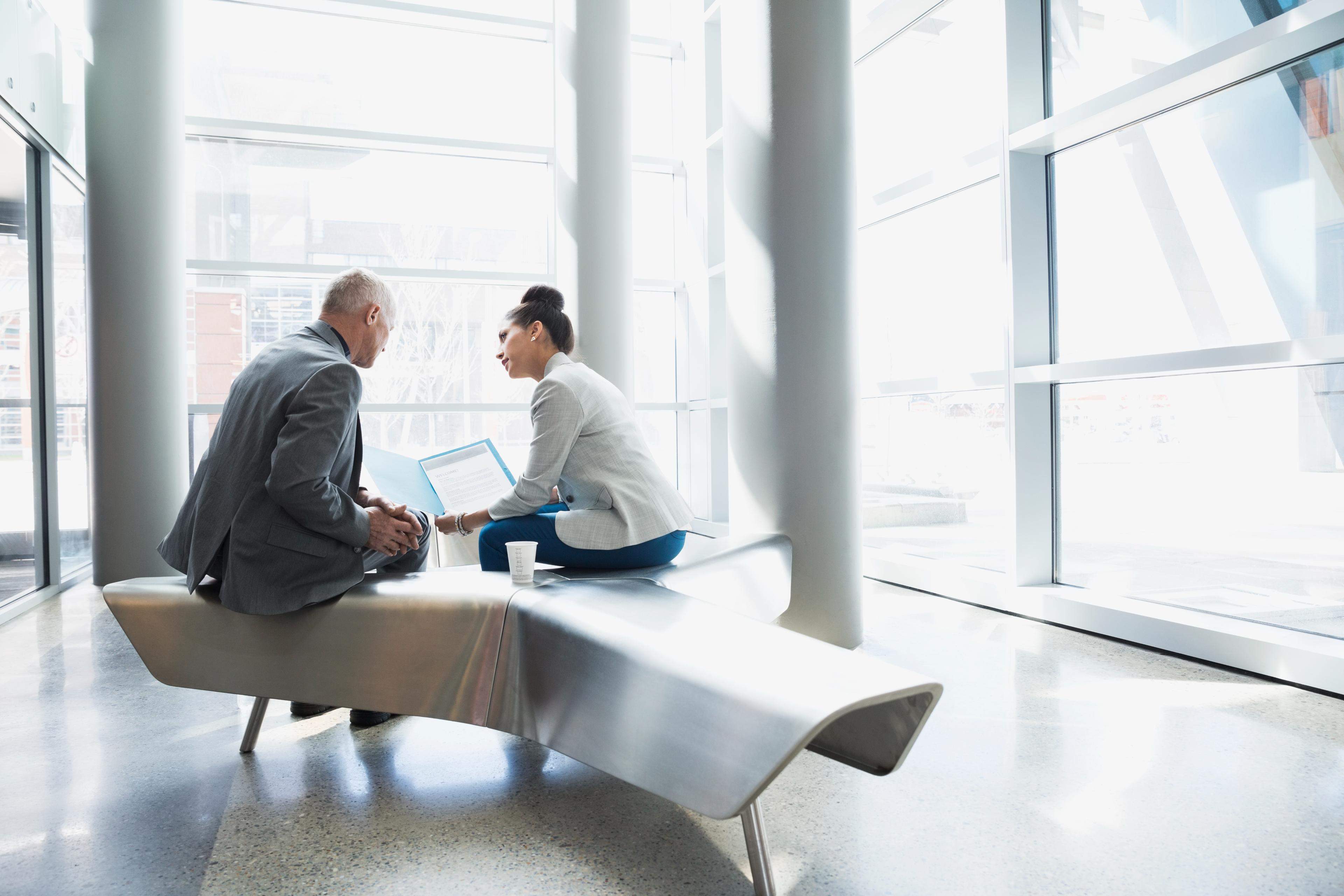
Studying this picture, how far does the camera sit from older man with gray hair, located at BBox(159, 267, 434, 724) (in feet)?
6.47

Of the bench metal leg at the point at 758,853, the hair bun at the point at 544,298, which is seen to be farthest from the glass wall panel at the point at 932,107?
the bench metal leg at the point at 758,853

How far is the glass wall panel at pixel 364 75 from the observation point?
6.21 m

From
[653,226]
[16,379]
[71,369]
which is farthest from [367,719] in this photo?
[653,226]

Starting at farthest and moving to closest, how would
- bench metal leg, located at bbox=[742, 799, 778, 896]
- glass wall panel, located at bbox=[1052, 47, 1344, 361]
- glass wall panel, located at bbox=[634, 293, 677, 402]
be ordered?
glass wall panel, located at bbox=[634, 293, 677, 402]
glass wall panel, located at bbox=[1052, 47, 1344, 361]
bench metal leg, located at bbox=[742, 799, 778, 896]

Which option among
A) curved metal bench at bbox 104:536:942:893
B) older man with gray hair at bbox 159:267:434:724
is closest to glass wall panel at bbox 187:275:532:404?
older man with gray hair at bbox 159:267:434:724

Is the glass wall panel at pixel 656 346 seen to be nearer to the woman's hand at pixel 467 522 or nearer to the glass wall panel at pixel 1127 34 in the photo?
the glass wall panel at pixel 1127 34

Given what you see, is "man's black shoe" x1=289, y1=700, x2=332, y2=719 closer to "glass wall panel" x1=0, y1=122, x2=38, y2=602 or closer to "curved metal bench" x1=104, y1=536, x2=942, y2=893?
"curved metal bench" x1=104, y1=536, x2=942, y2=893

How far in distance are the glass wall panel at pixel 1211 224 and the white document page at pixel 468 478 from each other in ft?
8.50

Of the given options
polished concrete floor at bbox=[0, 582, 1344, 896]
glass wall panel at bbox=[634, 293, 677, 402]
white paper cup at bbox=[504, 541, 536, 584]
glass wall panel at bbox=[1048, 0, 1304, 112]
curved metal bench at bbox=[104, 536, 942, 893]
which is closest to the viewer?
curved metal bench at bbox=[104, 536, 942, 893]

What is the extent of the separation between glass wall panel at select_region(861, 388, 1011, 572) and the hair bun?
1.98 m

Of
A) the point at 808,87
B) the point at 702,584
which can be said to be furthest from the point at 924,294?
the point at 702,584

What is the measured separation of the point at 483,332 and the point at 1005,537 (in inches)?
175

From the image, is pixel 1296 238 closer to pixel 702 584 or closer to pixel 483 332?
pixel 702 584

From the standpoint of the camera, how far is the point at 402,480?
8.88 ft
